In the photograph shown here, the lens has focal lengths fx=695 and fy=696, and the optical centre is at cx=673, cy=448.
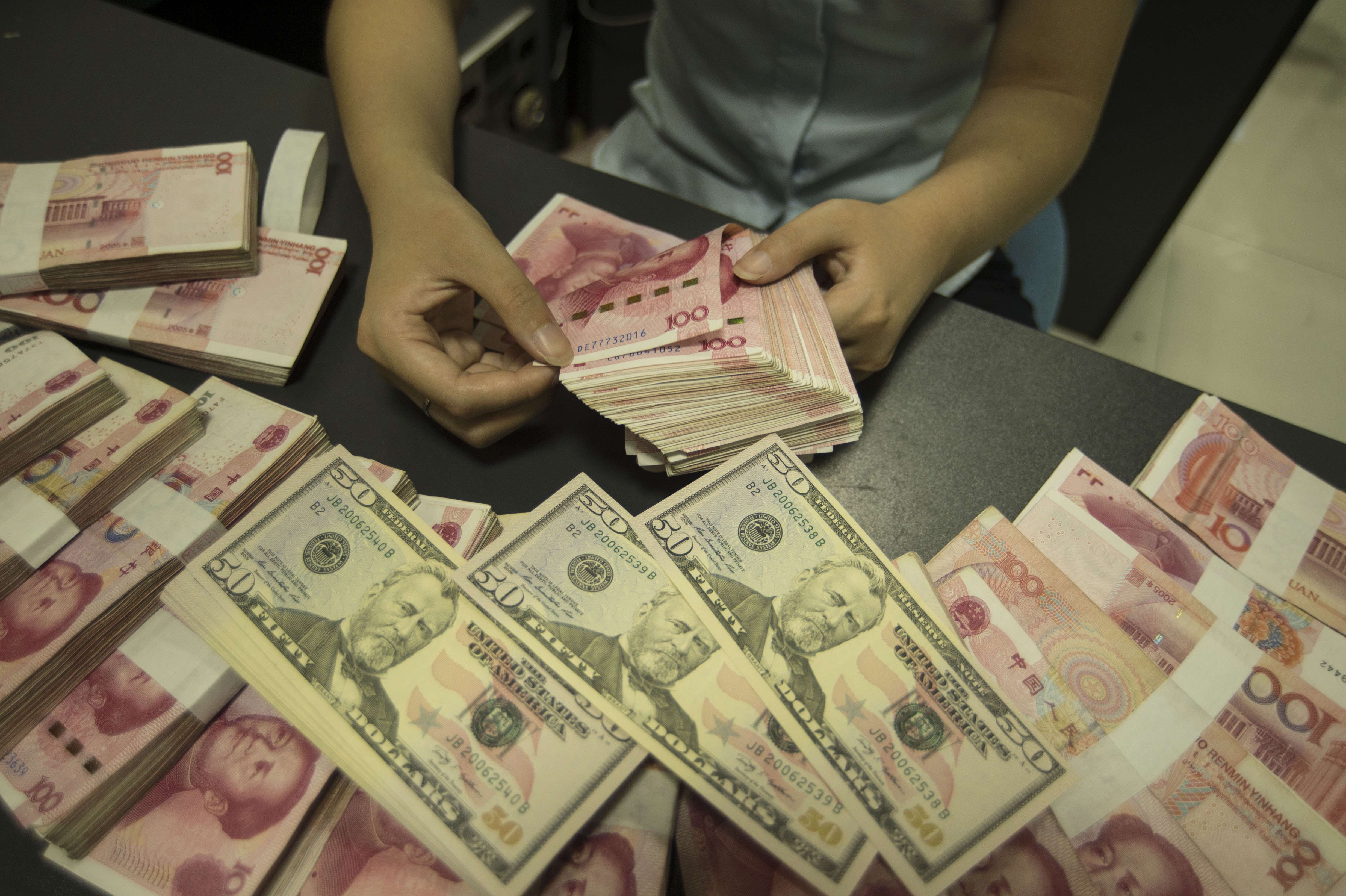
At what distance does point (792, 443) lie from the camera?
86 cm

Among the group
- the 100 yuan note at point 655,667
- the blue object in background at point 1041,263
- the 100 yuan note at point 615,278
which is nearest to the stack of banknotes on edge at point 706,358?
the 100 yuan note at point 615,278

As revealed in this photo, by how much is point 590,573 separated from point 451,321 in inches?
15.6

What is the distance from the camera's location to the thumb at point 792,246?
82cm

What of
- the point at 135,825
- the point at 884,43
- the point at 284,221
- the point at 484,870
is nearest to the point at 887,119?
the point at 884,43

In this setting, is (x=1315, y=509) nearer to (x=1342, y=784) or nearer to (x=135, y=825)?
(x=1342, y=784)

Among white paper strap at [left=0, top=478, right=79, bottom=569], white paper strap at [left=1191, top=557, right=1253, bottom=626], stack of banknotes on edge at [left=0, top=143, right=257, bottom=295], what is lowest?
white paper strap at [left=1191, top=557, right=1253, bottom=626]

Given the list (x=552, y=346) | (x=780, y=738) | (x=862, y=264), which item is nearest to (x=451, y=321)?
(x=552, y=346)

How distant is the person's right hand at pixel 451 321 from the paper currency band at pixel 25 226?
1.48ft

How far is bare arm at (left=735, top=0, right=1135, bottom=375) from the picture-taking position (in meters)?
0.85

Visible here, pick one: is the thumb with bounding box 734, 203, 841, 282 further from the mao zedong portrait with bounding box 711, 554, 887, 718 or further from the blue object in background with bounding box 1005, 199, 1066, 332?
the blue object in background with bounding box 1005, 199, 1066, 332

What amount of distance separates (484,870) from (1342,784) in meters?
0.92

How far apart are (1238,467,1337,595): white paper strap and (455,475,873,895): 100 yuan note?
0.60m

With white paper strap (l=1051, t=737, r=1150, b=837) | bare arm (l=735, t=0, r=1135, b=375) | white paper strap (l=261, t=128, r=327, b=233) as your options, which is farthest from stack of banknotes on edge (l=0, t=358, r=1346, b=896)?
white paper strap (l=261, t=128, r=327, b=233)

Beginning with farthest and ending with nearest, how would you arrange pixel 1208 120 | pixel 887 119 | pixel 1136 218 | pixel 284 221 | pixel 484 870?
pixel 1136 218, pixel 1208 120, pixel 887 119, pixel 284 221, pixel 484 870
